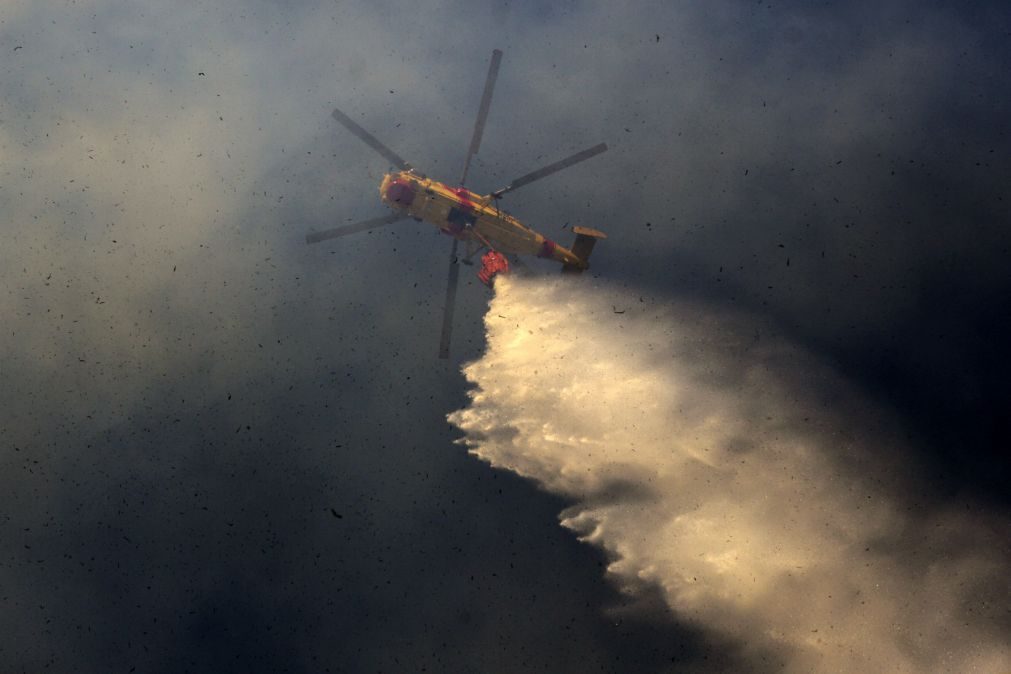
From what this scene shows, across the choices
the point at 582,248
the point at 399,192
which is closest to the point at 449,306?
the point at 399,192

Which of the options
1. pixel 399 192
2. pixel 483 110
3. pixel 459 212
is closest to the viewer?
pixel 483 110

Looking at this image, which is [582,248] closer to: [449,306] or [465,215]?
[465,215]

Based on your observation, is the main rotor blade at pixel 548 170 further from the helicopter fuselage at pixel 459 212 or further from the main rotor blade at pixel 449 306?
the main rotor blade at pixel 449 306

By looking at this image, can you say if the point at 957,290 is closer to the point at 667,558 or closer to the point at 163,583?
the point at 667,558

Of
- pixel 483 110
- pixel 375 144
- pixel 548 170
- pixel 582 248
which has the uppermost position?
pixel 483 110

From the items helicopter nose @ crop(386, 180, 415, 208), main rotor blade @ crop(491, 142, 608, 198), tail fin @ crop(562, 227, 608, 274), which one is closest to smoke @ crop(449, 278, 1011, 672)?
tail fin @ crop(562, 227, 608, 274)

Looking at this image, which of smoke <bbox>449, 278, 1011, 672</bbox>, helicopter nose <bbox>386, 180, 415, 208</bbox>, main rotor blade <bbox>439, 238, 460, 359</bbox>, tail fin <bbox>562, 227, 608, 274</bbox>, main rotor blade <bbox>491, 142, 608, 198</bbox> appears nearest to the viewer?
main rotor blade <bbox>491, 142, 608, 198</bbox>

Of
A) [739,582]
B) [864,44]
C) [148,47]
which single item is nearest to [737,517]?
[739,582]

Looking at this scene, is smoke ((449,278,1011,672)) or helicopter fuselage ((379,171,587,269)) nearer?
helicopter fuselage ((379,171,587,269))

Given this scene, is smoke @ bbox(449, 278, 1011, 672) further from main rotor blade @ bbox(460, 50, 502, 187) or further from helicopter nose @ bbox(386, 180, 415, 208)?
main rotor blade @ bbox(460, 50, 502, 187)

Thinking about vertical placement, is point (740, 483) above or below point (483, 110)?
below
